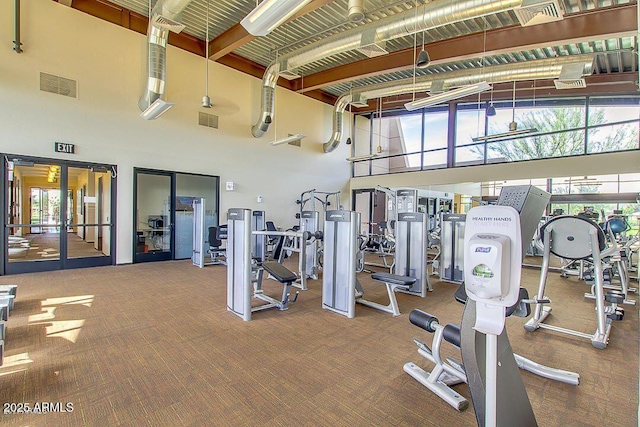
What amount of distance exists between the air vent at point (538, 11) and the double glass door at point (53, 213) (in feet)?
25.4

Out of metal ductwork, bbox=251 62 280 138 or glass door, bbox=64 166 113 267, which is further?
metal ductwork, bbox=251 62 280 138

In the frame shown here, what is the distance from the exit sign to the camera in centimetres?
584

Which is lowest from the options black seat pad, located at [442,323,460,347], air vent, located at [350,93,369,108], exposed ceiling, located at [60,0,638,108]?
black seat pad, located at [442,323,460,347]

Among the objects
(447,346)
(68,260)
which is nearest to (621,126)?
(447,346)

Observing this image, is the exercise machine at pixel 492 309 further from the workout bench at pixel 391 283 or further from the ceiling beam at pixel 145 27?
the ceiling beam at pixel 145 27

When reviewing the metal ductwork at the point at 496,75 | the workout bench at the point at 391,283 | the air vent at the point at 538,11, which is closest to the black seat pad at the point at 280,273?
the workout bench at the point at 391,283

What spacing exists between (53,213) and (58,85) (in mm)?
2467

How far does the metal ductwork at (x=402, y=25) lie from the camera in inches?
167

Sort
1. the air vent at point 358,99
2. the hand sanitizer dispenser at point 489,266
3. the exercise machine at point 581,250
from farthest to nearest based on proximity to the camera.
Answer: the air vent at point 358,99, the exercise machine at point 581,250, the hand sanitizer dispenser at point 489,266

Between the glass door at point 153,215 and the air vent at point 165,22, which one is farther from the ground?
the air vent at point 165,22

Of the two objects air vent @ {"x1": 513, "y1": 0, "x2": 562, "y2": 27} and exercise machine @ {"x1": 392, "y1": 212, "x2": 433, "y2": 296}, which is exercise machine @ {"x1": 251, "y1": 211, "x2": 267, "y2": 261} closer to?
exercise machine @ {"x1": 392, "y1": 212, "x2": 433, "y2": 296}

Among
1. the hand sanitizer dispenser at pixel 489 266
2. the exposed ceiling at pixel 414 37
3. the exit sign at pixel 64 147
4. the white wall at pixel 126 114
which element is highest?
the exposed ceiling at pixel 414 37

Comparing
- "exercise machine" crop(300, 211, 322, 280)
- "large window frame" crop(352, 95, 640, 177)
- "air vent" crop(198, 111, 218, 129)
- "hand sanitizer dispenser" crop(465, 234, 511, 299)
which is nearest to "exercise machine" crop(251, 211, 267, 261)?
"exercise machine" crop(300, 211, 322, 280)

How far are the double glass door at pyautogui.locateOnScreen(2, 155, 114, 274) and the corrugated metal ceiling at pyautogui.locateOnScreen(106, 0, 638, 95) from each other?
145 inches
